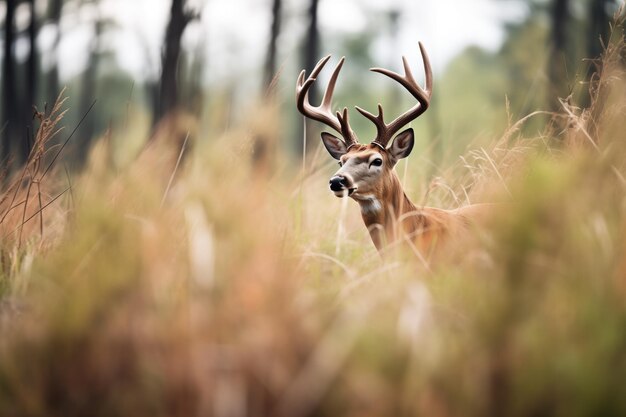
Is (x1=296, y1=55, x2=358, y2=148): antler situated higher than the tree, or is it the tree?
the tree

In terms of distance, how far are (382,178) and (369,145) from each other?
1.09 ft

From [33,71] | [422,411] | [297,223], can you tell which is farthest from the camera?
[33,71]

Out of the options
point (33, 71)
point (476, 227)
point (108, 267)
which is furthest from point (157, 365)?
point (33, 71)

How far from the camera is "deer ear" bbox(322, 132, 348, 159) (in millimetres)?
5023

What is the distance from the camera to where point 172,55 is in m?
8.97

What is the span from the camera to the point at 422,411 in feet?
5.49

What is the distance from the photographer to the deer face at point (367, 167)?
14.0ft

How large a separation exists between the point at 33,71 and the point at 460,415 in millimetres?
15986

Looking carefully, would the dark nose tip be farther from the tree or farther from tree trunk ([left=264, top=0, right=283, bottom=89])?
the tree

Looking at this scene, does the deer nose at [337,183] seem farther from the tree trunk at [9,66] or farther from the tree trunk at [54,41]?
the tree trunk at [54,41]

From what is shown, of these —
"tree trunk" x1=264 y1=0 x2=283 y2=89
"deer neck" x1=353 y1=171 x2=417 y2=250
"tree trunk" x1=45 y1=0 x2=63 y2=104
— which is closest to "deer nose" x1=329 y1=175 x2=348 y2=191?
"deer neck" x1=353 y1=171 x2=417 y2=250

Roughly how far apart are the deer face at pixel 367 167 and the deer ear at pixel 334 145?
12cm

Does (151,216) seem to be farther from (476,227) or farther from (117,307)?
(476,227)

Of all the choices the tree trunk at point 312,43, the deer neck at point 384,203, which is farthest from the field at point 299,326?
the tree trunk at point 312,43
